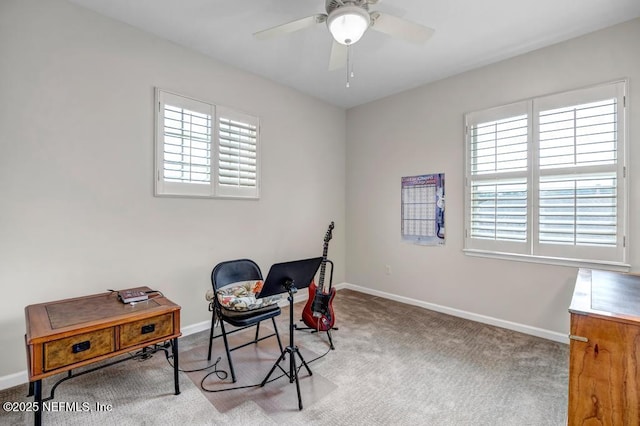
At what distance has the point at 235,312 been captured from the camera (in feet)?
7.29

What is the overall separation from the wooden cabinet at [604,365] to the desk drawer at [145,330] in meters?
2.27

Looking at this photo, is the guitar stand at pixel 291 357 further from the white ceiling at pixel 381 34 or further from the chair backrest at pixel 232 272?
the white ceiling at pixel 381 34

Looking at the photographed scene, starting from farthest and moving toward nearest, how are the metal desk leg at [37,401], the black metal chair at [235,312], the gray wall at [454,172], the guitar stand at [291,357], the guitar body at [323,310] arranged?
1. the guitar body at [323,310]
2. the gray wall at [454,172]
3. the black metal chair at [235,312]
4. the guitar stand at [291,357]
5. the metal desk leg at [37,401]

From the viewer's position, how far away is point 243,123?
3396 mm

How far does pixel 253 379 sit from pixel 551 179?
10.6 ft

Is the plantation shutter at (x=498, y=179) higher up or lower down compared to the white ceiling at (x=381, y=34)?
lower down

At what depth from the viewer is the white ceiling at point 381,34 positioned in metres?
2.34

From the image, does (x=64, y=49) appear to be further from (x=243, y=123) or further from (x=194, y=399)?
(x=194, y=399)

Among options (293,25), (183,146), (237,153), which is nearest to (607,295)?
(293,25)

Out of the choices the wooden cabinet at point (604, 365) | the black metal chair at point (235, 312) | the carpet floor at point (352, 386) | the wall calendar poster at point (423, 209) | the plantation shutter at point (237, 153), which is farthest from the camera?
the wall calendar poster at point (423, 209)

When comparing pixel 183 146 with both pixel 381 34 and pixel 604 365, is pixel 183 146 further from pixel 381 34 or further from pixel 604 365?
pixel 604 365

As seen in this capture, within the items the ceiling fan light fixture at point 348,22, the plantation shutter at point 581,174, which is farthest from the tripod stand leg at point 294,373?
the plantation shutter at point 581,174

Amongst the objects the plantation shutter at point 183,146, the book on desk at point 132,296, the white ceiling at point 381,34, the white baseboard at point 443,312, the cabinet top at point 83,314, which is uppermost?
the white ceiling at point 381,34

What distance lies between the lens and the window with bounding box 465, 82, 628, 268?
2582mm
